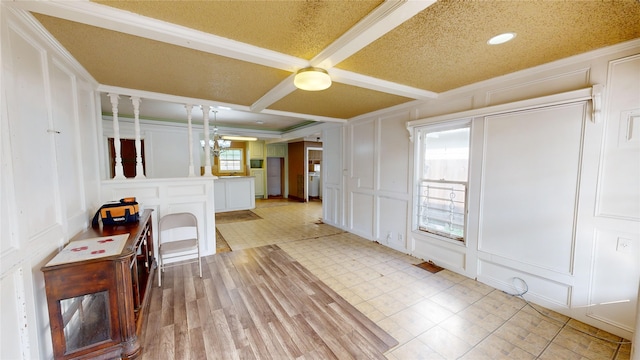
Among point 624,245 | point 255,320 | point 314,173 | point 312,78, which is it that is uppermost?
point 312,78

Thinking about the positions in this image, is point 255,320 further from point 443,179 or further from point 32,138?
point 443,179

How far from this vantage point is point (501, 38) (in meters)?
1.73

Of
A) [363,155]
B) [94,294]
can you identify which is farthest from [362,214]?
[94,294]

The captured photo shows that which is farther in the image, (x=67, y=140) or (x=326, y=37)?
(x=67, y=140)

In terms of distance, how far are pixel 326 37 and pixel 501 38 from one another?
1.29m

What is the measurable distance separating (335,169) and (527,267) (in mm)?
3593

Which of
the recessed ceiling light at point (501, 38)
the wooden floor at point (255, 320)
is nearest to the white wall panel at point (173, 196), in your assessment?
the wooden floor at point (255, 320)

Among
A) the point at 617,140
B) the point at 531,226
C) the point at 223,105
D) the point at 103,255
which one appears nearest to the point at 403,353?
the point at 531,226

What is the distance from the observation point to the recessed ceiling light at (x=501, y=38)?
1.69 m

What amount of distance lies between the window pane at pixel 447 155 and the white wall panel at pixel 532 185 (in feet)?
1.02

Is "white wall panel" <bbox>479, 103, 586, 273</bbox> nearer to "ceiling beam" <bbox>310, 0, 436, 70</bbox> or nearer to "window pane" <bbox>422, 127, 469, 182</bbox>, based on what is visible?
→ "window pane" <bbox>422, 127, 469, 182</bbox>

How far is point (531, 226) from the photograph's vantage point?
238 cm

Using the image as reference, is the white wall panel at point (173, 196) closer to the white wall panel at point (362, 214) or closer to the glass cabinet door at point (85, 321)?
the glass cabinet door at point (85, 321)

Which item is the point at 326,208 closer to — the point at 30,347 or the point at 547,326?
the point at 547,326
